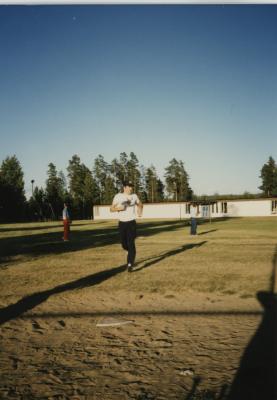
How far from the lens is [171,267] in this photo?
8.50m

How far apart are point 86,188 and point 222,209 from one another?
3603 centimetres

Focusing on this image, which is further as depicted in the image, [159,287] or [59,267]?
[59,267]

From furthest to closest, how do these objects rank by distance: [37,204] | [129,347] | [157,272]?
[37,204] < [157,272] < [129,347]

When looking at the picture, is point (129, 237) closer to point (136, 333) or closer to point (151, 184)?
point (136, 333)

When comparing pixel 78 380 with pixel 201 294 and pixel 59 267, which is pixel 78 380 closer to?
pixel 201 294

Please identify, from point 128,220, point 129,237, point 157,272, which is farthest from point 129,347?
point 128,220

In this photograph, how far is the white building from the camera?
54562 millimetres

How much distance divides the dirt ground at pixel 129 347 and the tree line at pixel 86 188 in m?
56.9

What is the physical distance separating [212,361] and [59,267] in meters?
6.44

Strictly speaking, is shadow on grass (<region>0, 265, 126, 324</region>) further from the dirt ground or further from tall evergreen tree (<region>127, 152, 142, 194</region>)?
tall evergreen tree (<region>127, 152, 142, 194</region>)

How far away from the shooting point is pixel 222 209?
57.3m

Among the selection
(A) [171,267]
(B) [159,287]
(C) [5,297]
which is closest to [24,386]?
(C) [5,297]

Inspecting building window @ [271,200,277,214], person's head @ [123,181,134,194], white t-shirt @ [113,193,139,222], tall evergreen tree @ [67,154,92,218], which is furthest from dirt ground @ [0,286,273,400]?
tall evergreen tree @ [67,154,92,218]

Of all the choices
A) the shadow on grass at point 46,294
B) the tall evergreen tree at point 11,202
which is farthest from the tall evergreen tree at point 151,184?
the shadow on grass at point 46,294
